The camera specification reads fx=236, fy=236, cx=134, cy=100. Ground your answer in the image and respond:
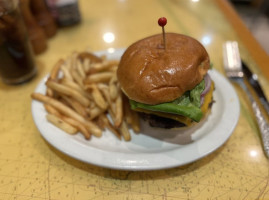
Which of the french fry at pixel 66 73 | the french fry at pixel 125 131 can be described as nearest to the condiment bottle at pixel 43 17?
the french fry at pixel 66 73

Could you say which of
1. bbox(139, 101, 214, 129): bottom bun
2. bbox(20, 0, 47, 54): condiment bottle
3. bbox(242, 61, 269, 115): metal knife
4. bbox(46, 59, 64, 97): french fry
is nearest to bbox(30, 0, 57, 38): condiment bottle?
bbox(20, 0, 47, 54): condiment bottle

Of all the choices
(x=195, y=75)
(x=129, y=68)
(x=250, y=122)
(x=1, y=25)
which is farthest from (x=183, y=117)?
(x=1, y=25)

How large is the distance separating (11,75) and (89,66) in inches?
29.0

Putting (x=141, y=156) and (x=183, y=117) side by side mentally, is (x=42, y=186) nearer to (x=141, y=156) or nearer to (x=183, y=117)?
(x=141, y=156)

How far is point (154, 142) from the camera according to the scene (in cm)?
167

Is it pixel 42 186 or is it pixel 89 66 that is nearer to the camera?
pixel 42 186

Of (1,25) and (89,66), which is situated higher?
(1,25)

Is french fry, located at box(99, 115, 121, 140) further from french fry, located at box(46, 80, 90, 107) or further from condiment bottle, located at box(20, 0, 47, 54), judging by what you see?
condiment bottle, located at box(20, 0, 47, 54)

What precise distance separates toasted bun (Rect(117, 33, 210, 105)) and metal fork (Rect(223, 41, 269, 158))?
600 millimetres

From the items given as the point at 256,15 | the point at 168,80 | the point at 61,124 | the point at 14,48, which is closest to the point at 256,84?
the point at 168,80

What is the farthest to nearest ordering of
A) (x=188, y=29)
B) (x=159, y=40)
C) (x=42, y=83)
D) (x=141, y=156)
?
(x=188, y=29) < (x=42, y=83) < (x=159, y=40) < (x=141, y=156)

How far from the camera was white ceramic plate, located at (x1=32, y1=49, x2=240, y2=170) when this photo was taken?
4.60ft

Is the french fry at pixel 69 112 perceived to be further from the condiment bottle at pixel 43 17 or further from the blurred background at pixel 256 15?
the blurred background at pixel 256 15

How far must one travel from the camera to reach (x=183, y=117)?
1.50 metres
